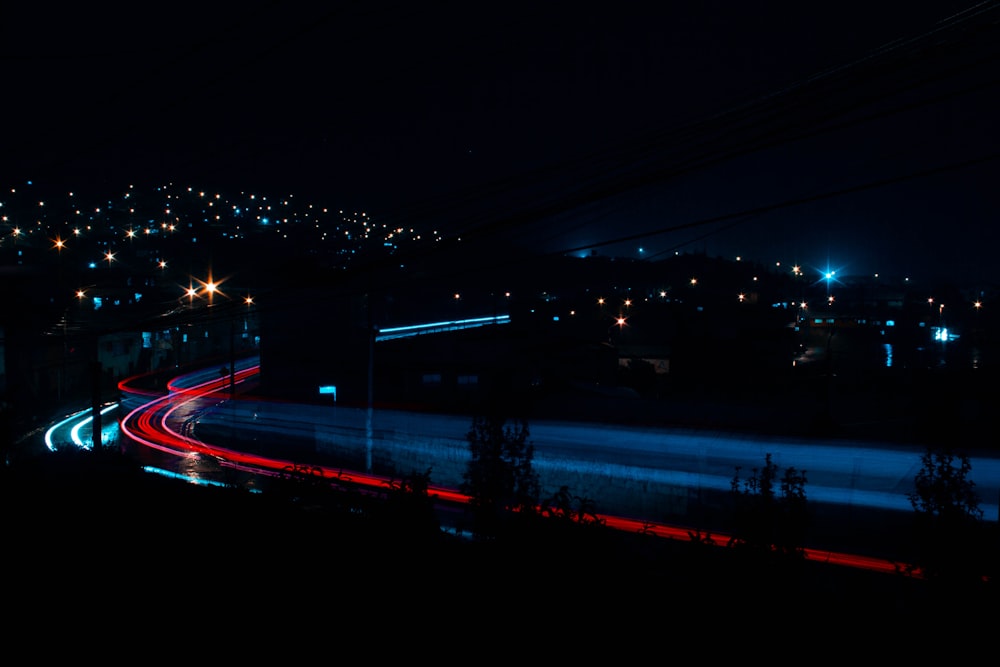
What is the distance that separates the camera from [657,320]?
94.3ft

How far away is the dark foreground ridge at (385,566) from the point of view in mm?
3143

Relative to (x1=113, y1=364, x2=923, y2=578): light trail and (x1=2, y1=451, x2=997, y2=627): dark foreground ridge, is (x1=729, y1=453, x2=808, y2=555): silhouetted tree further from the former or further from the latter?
(x1=113, y1=364, x2=923, y2=578): light trail

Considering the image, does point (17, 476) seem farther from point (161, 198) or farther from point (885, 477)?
point (161, 198)

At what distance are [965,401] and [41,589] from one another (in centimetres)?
1757

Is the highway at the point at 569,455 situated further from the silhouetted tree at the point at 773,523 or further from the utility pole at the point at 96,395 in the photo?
the silhouetted tree at the point at 773,523

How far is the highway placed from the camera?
11.8m

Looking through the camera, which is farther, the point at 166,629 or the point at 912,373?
the point at 912,373

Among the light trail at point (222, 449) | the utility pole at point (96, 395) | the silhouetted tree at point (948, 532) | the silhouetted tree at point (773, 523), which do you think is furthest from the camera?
the utility pole at point (96, 395)

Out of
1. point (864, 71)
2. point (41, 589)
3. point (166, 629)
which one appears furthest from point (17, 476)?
point (864, 71)

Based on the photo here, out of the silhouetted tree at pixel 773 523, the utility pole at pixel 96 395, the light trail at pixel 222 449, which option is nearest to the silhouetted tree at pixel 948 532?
the silhouetted tree at pixel 773 523

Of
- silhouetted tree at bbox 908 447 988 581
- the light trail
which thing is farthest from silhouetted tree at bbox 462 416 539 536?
silhouetted tree at bbox 908 447 988 581

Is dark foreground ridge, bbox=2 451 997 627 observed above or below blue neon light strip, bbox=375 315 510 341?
below

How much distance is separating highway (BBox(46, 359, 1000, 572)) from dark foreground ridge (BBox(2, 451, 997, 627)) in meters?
3.16

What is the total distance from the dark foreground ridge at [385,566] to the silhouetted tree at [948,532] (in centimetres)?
24
